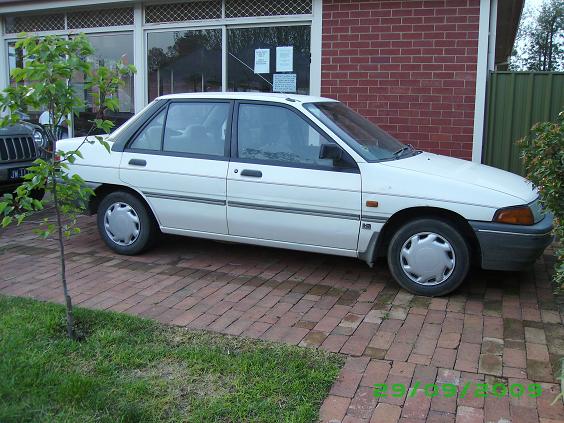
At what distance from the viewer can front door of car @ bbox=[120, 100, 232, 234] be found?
5.66 metres

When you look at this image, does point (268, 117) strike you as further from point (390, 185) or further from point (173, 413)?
point (173, 413)

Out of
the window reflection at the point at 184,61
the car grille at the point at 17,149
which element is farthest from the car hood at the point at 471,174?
the car grille at the point at 17,149

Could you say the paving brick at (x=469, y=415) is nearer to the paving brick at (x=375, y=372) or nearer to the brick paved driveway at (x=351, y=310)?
the brick paved driveway at (x=351, y=310)

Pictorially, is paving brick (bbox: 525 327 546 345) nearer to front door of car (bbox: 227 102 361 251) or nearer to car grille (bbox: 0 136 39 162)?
front door of car (bbox: 227 102 361 251)


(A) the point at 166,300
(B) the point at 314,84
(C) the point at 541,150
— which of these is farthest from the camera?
(B) the point at 314,84

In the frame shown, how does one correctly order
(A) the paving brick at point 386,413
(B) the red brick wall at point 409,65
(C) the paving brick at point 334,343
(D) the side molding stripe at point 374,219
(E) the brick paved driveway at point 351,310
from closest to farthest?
1. (A) the paving brick at point 386,413
2. (E) the brick paved driveway at point 351,310
3. (C) the paving brick at point 334,343
4. (D) the side molding stripe at point 374,219
5. (B) the red brick wall at point 409,65

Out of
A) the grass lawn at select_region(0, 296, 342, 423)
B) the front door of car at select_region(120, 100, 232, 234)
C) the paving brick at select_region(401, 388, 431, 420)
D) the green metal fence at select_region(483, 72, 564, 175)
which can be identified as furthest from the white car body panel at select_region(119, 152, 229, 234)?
the green metal fence at select_region(483, 72, 564, 175)

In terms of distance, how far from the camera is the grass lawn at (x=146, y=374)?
321 cm

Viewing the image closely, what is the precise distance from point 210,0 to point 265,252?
4.43 metres

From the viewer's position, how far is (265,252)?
6.48m

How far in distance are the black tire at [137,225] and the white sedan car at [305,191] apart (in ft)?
0.04

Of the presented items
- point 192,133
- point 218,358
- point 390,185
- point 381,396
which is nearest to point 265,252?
point 192,133

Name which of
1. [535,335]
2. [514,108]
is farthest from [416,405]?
[514,108]

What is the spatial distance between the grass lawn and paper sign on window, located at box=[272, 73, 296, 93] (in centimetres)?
517
